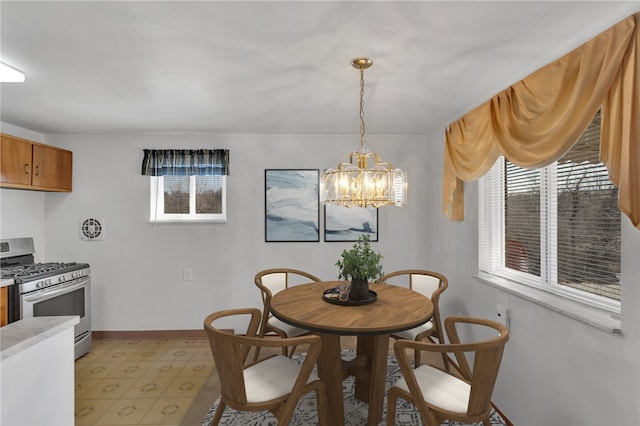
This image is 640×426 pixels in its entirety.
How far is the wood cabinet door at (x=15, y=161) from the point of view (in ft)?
9.33

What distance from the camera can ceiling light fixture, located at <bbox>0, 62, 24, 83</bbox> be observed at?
1918 mm

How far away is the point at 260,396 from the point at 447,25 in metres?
2.05

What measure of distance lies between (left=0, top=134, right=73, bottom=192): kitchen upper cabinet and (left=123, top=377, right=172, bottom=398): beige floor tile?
6.97ft

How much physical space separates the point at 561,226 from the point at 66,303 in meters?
4.13

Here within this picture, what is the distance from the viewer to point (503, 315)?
2.27 meters

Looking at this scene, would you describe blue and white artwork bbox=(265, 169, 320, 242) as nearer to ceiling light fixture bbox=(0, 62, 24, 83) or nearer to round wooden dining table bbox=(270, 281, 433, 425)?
round wooden dining table bbox=(270, 281, 433, 425)

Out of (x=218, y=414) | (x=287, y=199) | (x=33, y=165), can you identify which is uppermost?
(x=33, y=165)

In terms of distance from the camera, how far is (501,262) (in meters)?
2.56

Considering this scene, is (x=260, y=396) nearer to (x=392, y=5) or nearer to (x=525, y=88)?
(x=392, y=5)

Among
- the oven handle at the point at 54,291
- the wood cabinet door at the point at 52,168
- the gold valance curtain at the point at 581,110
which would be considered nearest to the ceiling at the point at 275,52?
the gold valance curtain at the point at 581,110

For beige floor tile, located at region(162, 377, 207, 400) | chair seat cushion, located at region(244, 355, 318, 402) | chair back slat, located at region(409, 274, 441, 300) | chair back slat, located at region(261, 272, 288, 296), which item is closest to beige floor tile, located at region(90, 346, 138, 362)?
beige floor tile, located at region(162, 377, 207, 400)

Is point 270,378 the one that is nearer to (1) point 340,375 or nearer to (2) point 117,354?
(1) point 340,375

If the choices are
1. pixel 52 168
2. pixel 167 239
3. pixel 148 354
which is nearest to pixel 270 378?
pixel 148 354

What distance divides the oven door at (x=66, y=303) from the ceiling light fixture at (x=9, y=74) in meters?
1.75
